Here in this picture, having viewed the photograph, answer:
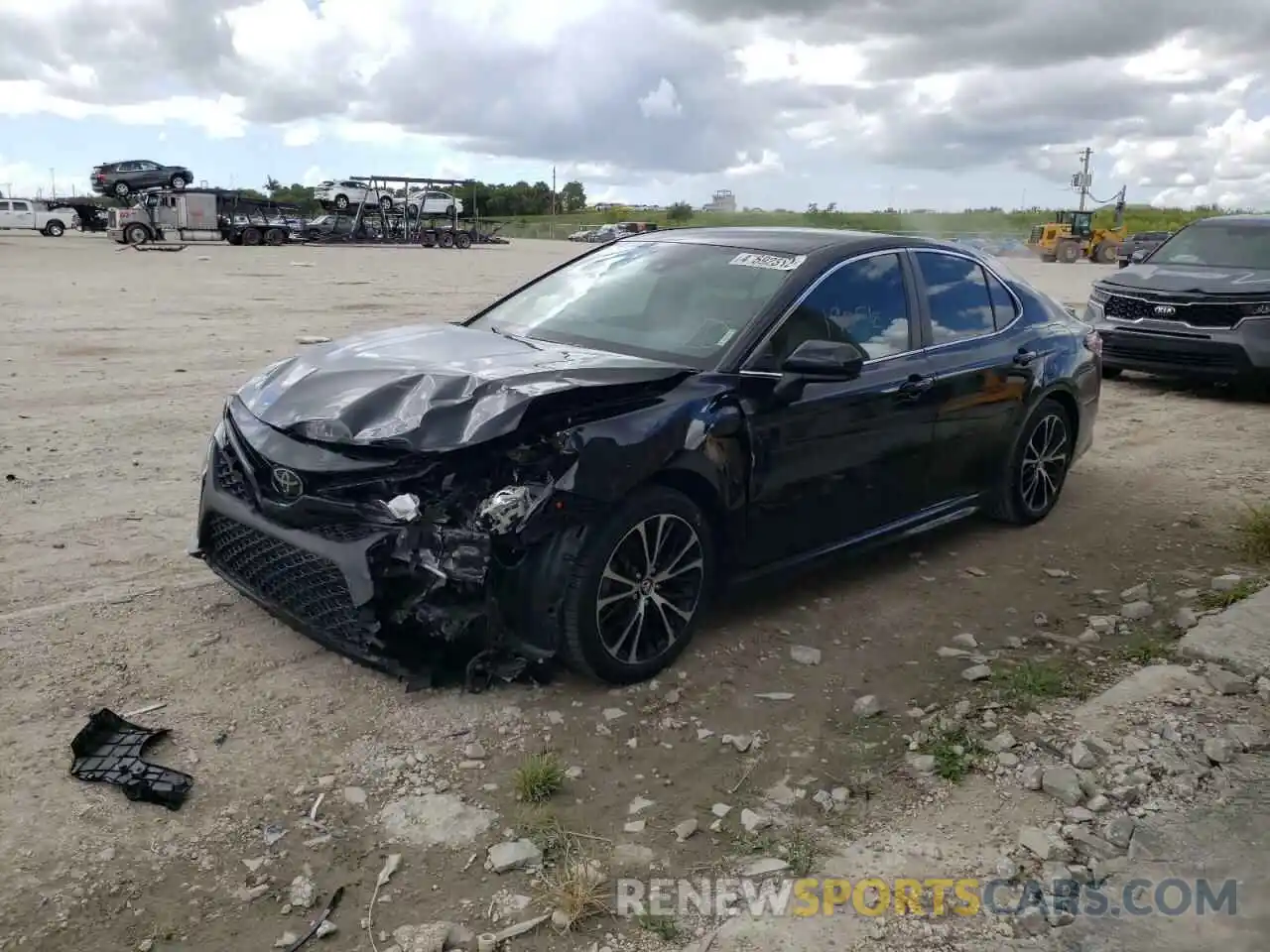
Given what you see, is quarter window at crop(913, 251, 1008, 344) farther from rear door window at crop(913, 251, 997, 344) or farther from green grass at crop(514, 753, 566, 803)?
green grass at crop(514, 753, 566, 803)

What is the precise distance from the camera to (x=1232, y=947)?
268 centimetres

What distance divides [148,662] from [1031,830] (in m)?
3.10

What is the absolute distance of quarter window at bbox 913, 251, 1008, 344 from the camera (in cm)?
530

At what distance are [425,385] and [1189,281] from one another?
365 inches

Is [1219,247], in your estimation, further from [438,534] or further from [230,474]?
[230,474]

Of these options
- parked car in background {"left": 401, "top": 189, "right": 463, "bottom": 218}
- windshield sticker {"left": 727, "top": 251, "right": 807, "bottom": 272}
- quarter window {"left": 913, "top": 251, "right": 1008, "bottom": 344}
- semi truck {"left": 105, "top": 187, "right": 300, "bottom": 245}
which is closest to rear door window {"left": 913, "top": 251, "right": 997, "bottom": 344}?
quarter window {"left": 913, "top": 251, "right": 1008, "bottom": 344}

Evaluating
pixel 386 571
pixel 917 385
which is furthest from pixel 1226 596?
pixel 386 571

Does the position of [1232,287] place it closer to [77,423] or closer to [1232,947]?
[1232,947]

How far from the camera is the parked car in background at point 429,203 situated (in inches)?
1773

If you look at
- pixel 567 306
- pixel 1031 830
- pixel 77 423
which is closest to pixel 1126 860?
pixel 1031 830

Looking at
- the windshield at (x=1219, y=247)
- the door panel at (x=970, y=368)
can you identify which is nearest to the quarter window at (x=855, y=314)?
the door panel at (x=970, y=368)

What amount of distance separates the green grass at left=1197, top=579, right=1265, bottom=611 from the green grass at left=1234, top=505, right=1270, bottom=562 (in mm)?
498

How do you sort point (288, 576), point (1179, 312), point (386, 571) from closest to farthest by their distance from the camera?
point (386, 571) < point (288, 576) < point (1179, 312)

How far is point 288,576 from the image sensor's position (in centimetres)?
384
